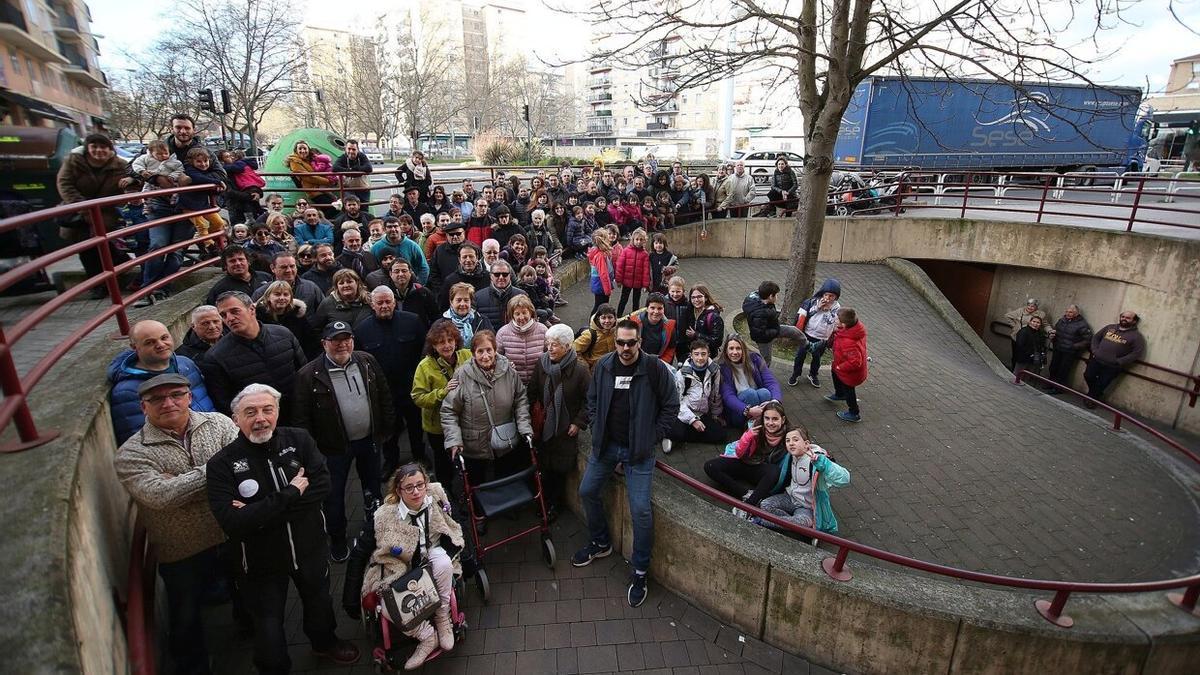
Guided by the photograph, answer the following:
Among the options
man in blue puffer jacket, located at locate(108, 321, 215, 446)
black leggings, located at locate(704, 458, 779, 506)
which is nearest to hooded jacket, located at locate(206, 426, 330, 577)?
man in blue puffer jacket, located at locate(108, 321, 215, 446)

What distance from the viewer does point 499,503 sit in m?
4.45

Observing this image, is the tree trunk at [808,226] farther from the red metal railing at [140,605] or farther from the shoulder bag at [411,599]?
the red metal railing at [140,605]

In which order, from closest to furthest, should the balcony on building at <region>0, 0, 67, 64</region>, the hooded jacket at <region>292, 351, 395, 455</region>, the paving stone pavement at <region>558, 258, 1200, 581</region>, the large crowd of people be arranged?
the large crowd of people, the hooded jacket at <region>292, 351, 395, 455</region>, the paving stone pavement at <region>558, 258, 1200, 581</region>, the balcony on building at <region>0, 0, 67, 64</region>

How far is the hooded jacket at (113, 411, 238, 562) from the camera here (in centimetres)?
300

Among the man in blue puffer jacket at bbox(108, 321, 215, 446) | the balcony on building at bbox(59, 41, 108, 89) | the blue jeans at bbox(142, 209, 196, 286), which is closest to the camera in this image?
the man in blue puffer jacket at bbox(108, 321, 215, 446)

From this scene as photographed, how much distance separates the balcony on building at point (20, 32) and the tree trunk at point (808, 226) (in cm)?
4028

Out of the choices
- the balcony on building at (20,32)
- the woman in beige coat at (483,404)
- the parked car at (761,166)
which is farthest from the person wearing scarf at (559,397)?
the balcony on building at (20,32)

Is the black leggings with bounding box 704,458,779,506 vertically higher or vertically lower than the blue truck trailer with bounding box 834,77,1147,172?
lower

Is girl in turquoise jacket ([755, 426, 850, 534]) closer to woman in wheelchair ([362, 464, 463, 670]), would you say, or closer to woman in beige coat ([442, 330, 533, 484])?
woman in beige coat ([442, 330, 533, 484])

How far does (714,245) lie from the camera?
16047 mm

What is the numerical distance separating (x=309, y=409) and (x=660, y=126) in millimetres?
81273

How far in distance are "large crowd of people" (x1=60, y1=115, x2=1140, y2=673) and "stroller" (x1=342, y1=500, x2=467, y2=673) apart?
4.1 inches

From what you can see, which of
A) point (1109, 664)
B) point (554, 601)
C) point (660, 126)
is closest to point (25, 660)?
point (554, 601)

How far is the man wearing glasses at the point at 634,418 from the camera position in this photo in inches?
169
